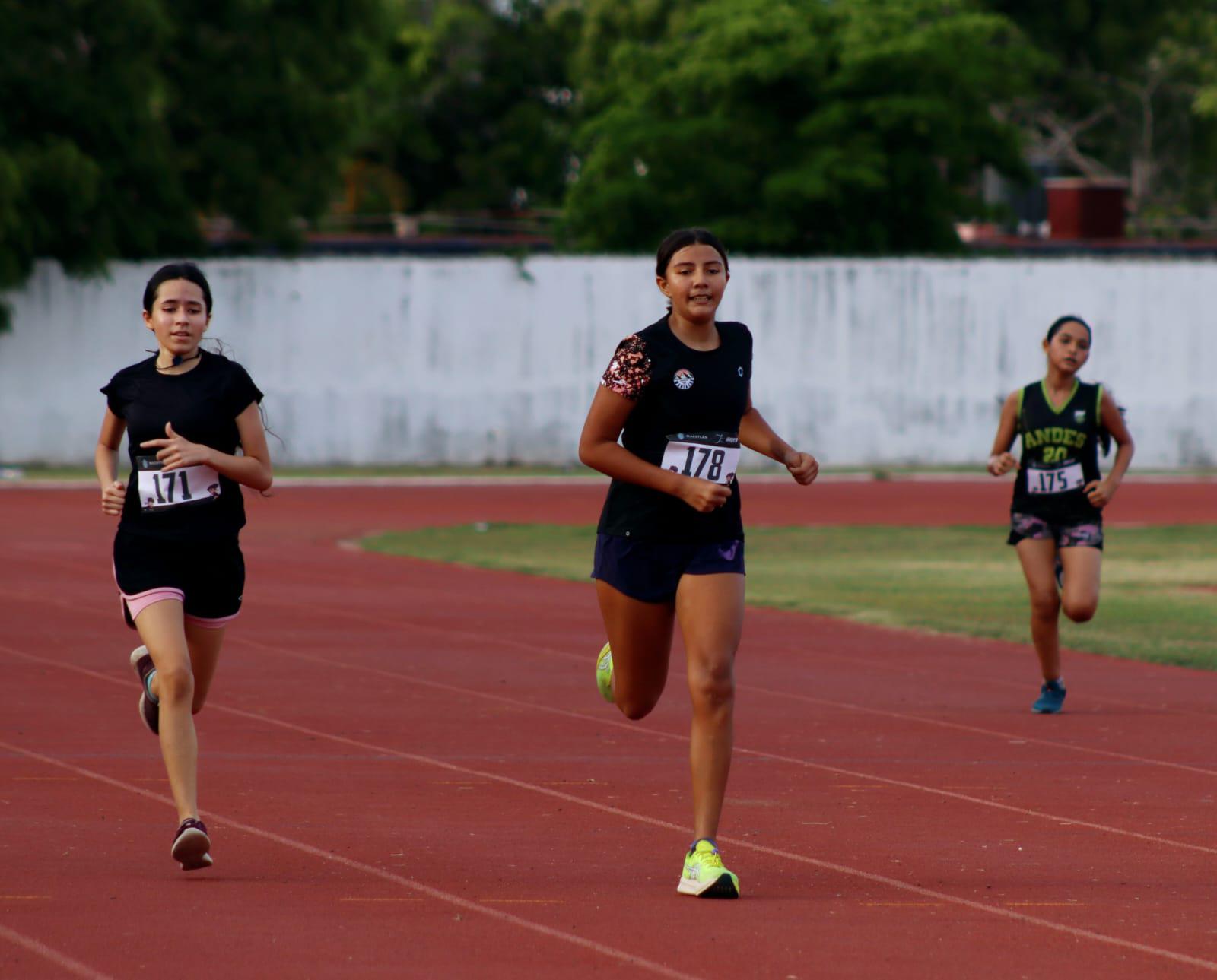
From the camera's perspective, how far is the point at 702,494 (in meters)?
6.77

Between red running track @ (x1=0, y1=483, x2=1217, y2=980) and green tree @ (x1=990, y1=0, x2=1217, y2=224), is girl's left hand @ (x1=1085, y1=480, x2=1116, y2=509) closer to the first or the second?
red running track @ (x1=0, y1=483, x2=1217, y2=980)

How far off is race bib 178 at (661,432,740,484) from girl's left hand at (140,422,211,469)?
147cm

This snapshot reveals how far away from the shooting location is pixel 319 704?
36.3 feet

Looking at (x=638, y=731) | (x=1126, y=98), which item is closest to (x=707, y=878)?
(x=638, y=731)

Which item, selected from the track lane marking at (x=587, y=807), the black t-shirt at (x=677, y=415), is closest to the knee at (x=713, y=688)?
the black t-shirt at (x=677, y=415)

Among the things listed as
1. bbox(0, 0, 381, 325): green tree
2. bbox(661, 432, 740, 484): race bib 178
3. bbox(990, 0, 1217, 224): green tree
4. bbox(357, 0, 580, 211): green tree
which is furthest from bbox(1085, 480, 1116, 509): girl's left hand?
bbox(990, 0, 1217, 224): green tree

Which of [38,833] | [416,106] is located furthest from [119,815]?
[416,106]

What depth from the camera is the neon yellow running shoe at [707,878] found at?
259 inches

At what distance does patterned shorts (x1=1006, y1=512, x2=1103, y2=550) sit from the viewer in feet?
36.8

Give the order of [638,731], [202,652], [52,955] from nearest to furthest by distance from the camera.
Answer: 1. [52,955]
2. [202,652]
3. [638,731]

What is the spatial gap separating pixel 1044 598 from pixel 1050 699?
0.50 m

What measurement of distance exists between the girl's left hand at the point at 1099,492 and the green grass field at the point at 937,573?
236 centimetres

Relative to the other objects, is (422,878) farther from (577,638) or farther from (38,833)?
(577,638)

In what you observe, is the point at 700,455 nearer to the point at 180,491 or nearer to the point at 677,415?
the point at 677,415
